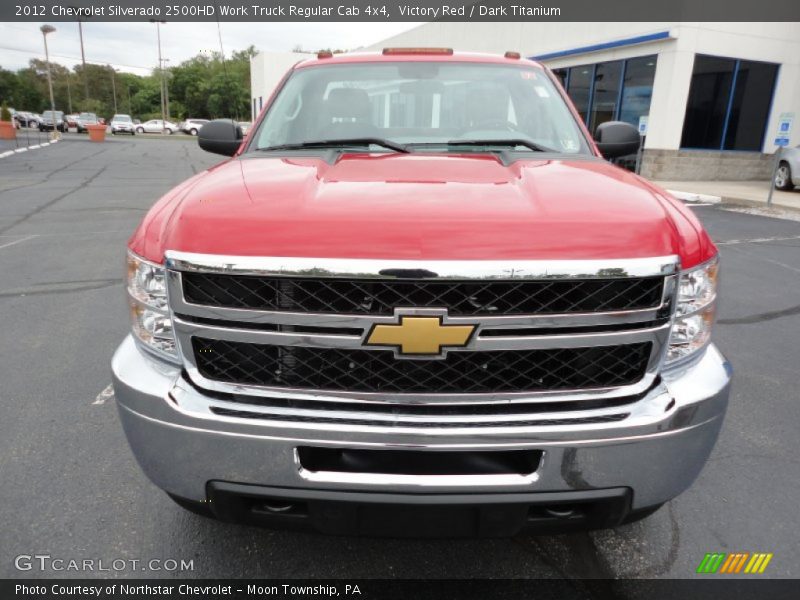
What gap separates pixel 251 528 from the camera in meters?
2.40

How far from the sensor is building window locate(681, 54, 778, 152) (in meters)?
17.5

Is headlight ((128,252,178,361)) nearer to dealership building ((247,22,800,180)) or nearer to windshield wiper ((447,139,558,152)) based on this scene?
windshield wiper ((447,139,558,152))

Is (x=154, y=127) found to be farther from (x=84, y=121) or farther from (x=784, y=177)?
(x=784, y=177)

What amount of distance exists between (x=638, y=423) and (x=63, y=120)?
60773 millimetres

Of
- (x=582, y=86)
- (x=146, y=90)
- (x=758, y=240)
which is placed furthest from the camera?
(x=146, y=90)

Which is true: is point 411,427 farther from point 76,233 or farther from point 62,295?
point 76,233

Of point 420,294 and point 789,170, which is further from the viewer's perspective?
point 789,170

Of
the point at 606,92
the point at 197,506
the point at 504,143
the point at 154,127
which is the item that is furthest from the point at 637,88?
the point at 154,127

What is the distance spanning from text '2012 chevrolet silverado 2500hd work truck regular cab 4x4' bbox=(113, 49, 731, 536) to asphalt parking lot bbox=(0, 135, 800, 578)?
538 mm

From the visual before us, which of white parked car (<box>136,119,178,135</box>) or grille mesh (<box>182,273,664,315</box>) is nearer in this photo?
grille mesh (<box>182,273,664,315</box>)

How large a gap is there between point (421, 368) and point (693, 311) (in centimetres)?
87

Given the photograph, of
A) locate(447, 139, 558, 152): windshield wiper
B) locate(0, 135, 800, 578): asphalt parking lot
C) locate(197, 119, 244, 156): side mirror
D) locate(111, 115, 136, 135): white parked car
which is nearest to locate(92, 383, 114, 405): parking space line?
locate(0, 135, 800, 578): asphalt parking lot

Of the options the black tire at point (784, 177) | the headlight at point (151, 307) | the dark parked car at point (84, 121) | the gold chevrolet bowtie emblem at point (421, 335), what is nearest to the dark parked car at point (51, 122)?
the dark parked car at point (84, 121)

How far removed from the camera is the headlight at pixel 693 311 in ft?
5.96
